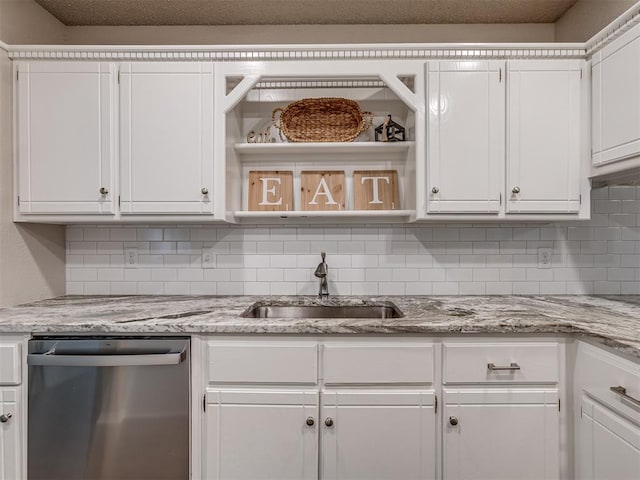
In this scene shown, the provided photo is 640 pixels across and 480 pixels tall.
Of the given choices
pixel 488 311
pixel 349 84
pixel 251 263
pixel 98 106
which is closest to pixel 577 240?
pixel 488 311

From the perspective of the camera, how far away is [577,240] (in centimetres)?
224

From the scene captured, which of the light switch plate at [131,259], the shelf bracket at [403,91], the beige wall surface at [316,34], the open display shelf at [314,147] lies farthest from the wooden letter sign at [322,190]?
the light switch plate at [131,259]

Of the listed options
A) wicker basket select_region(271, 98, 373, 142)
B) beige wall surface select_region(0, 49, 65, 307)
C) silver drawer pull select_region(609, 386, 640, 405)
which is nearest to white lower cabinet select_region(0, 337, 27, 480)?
beige wall surface select_region(0, 49, 65, 307)

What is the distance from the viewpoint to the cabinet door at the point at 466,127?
1.89 meters

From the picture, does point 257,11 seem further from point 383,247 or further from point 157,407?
point 157,407

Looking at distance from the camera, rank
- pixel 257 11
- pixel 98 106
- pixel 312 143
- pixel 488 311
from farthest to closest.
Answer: pixel 257 11
pixel 312 143
pixel 98 106
pixel 488 311

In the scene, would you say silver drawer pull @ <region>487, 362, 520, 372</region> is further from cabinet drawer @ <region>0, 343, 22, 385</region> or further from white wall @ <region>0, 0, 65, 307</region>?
white wall @ <region>0, 0, 65, 307</region>

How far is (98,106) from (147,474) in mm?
1669

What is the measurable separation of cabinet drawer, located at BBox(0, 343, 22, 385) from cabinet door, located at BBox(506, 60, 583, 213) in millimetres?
2270

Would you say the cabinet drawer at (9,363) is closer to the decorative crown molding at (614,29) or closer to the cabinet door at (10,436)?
the cabinet door at (10,436)

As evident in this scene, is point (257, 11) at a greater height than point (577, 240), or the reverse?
point (257, 11)

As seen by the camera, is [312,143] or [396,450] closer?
[396,450]

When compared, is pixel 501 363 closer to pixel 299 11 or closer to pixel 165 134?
pixel 165 134

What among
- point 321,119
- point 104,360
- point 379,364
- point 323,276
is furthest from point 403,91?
point 104,360
